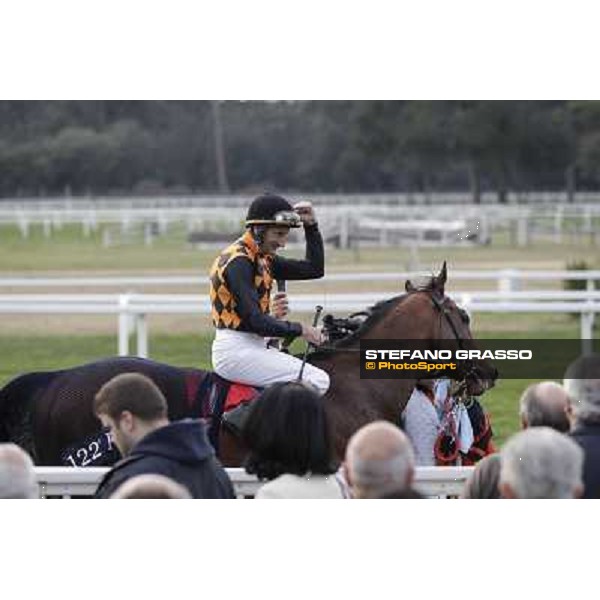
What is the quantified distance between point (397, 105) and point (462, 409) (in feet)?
98.9

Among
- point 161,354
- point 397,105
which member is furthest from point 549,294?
point 397,105

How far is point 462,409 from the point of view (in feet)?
23.2

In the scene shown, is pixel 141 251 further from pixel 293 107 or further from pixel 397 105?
pixel 293 107

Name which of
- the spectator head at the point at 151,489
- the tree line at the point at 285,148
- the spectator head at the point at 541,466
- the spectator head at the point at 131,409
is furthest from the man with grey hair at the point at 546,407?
the tree line at the point at 285,148

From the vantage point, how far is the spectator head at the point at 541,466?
416cm

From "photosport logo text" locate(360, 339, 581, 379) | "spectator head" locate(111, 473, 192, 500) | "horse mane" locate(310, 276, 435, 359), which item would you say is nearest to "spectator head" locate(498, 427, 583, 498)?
"spectator head" locate(111, 473, 192, 500)

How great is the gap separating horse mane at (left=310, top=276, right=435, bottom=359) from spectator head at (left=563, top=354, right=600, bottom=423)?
6.27 ft

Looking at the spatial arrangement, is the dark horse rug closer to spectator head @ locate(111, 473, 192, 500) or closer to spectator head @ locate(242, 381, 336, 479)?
spectator head @ locate(242, 381, 336, 479)

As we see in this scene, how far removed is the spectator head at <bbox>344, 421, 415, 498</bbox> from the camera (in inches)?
166

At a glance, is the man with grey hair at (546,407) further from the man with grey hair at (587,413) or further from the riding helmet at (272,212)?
the riding helmet at (272,212)

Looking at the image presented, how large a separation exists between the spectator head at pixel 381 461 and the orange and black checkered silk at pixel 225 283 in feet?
8.14

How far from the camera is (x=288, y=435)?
492 cm

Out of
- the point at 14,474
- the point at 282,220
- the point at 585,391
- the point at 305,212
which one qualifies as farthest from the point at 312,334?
the point at 14,474

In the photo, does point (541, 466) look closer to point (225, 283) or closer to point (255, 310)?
point (255, 310)
